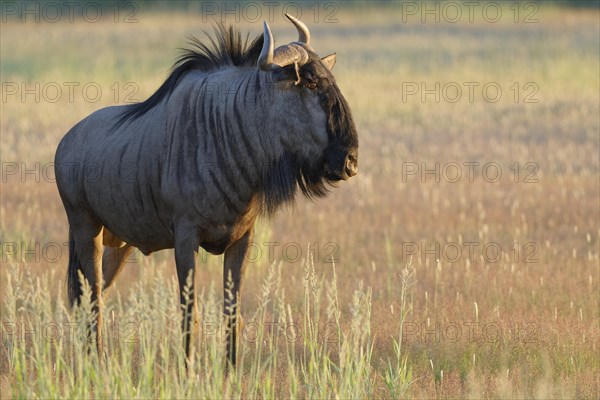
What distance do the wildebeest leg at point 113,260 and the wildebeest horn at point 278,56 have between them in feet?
7.70

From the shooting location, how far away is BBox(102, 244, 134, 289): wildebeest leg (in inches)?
346

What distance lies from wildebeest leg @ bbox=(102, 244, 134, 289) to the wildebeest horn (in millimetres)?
2346

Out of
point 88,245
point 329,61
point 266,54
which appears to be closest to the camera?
point 266,54

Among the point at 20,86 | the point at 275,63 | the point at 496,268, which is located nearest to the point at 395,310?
the point at 496,268

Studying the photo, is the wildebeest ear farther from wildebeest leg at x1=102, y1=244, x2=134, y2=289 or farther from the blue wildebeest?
wildebeest leg at x1=102, y1=244, x2=134, y2=289

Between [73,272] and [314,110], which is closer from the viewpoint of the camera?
[314,110]

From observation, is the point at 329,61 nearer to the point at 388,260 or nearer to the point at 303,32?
the point at 303,32

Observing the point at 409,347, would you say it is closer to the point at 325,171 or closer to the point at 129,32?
the point at 325,171

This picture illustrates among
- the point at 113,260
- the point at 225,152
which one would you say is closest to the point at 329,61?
the point at 225,152

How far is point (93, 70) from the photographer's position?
32531 millimetres

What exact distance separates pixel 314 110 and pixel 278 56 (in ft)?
1.31

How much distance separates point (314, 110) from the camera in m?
7.06

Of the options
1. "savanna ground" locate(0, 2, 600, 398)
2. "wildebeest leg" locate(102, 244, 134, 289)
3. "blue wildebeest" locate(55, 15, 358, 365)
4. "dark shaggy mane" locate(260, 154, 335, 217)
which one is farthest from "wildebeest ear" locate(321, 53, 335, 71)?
"wildebeest leg" locate(102, 244, 134, 289)

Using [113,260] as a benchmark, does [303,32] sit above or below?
above
